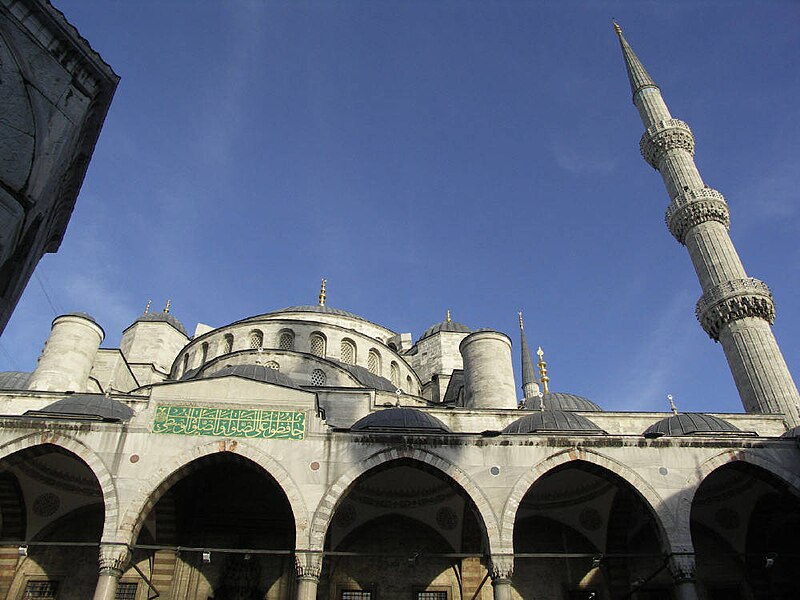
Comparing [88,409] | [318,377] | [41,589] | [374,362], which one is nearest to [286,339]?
[374,362]

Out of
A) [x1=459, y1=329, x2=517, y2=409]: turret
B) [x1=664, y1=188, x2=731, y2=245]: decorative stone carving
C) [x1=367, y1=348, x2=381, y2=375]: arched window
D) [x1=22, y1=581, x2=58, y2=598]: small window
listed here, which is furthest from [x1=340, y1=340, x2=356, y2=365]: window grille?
[x1=664, y1=188, x2=731, y2=245]: decorative stone carving

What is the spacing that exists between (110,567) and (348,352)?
1154cm

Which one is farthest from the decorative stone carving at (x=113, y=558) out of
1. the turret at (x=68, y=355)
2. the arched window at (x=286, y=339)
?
the arched window at (x=286, y=339)

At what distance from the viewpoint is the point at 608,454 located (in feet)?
37.5

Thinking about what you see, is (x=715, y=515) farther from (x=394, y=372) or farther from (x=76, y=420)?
(x=76, y=420)

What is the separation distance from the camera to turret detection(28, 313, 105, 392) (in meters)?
16.5

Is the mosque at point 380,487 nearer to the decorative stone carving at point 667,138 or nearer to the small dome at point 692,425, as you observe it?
the small dome at point 692,425

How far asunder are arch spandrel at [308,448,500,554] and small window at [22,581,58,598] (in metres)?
5.91

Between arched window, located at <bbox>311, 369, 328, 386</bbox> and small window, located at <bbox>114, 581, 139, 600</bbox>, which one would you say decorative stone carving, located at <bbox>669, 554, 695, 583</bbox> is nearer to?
arched window, located at <bbox>311, 369, 328, 386</bbox>

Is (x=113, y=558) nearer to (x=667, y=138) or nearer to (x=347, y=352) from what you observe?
(x=347, y=352)

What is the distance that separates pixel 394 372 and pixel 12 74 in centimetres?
1908

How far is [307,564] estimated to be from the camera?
10.1 metres

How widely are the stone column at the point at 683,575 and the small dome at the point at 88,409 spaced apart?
9.79 metres

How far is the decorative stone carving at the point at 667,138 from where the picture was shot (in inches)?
907
